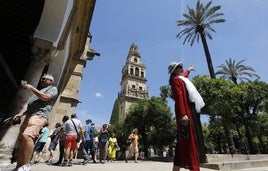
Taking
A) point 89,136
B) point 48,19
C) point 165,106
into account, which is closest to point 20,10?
point 48,19

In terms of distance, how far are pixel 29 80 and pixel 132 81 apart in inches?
2870

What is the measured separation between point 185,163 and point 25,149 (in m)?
2.42

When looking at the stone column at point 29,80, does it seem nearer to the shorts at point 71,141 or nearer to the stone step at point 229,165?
the shorts at point 71,141

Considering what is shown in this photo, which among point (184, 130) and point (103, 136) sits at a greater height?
point (103, 136)

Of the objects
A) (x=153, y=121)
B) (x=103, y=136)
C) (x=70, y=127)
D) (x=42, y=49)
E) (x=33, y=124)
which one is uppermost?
(x=153, y=121)

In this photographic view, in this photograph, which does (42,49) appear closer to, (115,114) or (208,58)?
(208,58)

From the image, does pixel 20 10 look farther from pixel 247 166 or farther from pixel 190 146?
pixel 247 166

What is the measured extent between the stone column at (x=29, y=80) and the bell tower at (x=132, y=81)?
224ft

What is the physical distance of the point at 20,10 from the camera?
25.0 feet

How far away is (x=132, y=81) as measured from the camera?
79.1 meters

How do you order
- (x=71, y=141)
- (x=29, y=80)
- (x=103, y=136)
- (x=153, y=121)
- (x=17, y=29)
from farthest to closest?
(x=153, y=121) → (x=103, y=136) → (x=17, y=29) → (x=71, y=141) → (x=29, y=80)

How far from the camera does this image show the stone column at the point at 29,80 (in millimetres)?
5484

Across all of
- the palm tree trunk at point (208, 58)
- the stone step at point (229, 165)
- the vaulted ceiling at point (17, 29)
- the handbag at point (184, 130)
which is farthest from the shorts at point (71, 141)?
the palm tree trunk at point (208, 58)

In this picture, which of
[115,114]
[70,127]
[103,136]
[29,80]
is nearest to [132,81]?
[115,114]
